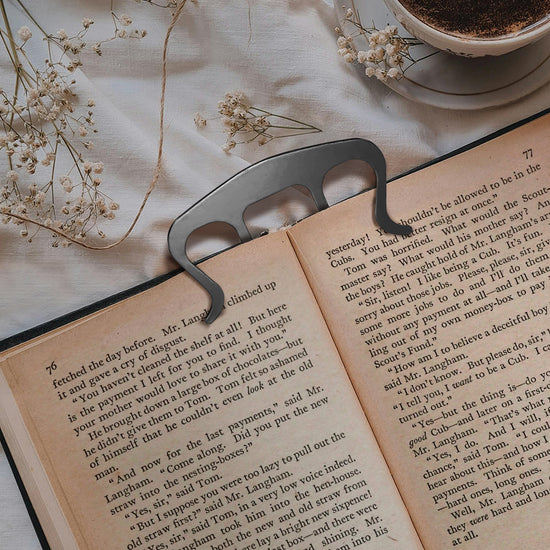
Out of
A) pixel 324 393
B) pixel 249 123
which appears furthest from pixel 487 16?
pixel 324 393

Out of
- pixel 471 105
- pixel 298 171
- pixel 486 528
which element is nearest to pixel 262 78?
pixel 298 171

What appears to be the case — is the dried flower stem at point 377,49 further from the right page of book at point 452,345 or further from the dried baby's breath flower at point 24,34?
the dried baby's breath flower at point 24,34

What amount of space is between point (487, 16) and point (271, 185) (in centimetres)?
28

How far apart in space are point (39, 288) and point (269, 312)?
270 millimetres

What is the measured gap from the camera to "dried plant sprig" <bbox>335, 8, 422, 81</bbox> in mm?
650

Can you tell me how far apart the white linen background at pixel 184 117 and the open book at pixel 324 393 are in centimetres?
6

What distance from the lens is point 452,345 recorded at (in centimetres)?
67

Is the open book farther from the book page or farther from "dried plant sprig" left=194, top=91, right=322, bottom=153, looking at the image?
"dried plant sprig" left=194, top=91, right=322, bottom=153

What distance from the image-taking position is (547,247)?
0.67 m

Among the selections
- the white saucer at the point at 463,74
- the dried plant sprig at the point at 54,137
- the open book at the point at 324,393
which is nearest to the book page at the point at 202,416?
the open book at the point at 324,393

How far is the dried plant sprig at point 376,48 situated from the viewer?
650 millimetres

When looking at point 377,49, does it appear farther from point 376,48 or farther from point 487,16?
point 487,16

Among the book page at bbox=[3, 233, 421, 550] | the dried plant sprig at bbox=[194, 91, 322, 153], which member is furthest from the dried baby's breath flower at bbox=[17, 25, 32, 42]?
the book page at bbox=[3, 233, 421, 550]

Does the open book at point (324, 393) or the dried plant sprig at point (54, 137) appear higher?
the dried plant sprig at point (54, 137)
